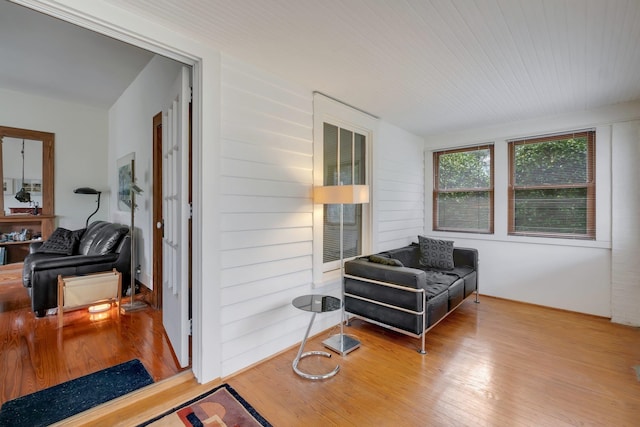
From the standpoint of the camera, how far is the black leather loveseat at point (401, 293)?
2.67 meters

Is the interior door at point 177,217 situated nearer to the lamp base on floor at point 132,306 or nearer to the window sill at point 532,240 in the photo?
the lamp base on floor at point 132,306

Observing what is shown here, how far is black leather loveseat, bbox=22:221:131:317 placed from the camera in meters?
3.13

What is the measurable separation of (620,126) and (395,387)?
3.92 metres

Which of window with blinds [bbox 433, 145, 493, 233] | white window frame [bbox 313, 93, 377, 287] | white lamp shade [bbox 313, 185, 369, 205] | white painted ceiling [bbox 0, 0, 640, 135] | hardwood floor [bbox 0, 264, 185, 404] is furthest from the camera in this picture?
window with blinds [bbox 433, 145, 493, 233]

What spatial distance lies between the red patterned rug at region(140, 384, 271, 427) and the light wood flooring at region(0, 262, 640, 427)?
0.07 meters

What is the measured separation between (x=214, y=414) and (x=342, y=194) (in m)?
1.88

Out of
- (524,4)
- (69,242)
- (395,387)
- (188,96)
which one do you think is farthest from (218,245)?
(69,242)

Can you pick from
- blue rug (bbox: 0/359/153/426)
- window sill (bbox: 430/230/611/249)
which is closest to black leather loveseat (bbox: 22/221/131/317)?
blue rug (bbox: 0/359/153/426)

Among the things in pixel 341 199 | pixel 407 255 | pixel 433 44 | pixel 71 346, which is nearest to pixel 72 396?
pixel 71 346

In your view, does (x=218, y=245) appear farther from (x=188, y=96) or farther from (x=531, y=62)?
(x=531, y=62)

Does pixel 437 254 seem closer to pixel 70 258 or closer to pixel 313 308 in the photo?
pixel 313 308

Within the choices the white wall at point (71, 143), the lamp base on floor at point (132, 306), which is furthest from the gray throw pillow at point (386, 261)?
the white wall at point (71, 143)

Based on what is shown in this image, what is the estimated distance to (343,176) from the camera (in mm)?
3451

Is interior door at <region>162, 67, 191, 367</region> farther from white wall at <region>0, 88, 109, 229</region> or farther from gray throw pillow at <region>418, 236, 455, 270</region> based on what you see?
white wall at <region>0, 88, 109, 229</region>
